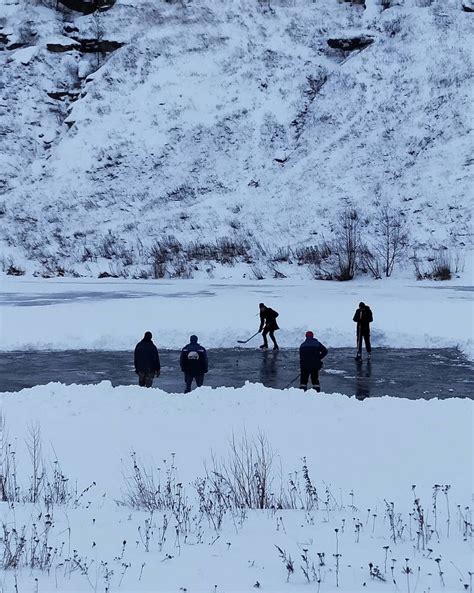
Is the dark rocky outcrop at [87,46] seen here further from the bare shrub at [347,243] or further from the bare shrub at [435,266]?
the bare shrub at [435,266]

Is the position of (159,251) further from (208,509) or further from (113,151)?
(208,509)

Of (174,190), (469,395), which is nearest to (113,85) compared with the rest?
(174,190)

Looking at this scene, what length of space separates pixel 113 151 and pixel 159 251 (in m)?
14.6

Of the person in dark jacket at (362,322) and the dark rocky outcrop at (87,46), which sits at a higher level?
the dark rocky outcrop at (87,46)

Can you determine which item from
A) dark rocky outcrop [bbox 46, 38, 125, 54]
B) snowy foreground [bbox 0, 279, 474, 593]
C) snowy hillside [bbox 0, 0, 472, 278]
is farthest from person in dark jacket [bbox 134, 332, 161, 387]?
dark rocky outcrop [bbox 46, 38, 125, 54]

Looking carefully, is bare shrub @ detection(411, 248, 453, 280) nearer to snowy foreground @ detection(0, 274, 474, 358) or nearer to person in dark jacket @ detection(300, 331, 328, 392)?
snowy foreground @ detection(0, 274, 474, 358)

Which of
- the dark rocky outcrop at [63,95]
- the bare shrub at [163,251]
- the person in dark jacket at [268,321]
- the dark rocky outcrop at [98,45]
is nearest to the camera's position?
the person in dark jacket at [268,321]

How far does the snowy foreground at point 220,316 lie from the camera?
20.4 meters

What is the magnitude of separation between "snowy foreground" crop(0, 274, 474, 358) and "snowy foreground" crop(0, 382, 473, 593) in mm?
8767

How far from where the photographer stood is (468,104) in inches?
1988

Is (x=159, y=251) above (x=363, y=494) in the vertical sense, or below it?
above

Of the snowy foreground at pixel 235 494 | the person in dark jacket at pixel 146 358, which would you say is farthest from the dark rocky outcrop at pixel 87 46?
the snowy foreground at pixel 235 494

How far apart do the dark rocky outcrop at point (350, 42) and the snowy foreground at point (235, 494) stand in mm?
56871

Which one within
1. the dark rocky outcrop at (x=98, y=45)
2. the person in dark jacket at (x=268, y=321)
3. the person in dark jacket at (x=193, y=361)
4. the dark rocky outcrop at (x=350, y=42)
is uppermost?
the dark rocky outcrop at (x=98, y=45)
